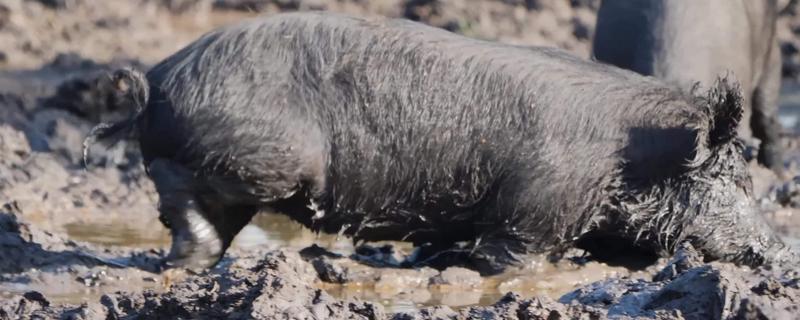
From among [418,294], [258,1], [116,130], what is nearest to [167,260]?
[116,130]

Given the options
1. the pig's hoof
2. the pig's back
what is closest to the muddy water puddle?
the pig's hoof

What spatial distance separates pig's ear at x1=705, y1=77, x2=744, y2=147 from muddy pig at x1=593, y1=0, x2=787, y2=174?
798mm

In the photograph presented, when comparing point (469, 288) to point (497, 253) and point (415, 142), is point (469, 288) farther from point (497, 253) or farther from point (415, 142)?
point (415, 142)

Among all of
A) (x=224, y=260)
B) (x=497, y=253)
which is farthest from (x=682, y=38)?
(x=224, y=260)

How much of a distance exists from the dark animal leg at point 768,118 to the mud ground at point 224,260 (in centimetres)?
46

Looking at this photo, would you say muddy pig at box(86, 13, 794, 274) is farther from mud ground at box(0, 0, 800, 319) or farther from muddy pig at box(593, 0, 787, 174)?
muddy pig at box(593, 0, 787, 174)

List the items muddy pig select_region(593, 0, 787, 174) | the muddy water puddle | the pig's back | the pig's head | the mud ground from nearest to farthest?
1. the mud ground
2. the muddy water puddle
3. the pig's back
4. the pig's head
5. muddy pig select_region(593, 0, 787, 174)

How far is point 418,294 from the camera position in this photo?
21.5ft

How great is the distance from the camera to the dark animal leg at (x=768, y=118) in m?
10.0

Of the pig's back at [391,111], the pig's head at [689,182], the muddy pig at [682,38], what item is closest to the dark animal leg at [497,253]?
the pig's back at [391,111]

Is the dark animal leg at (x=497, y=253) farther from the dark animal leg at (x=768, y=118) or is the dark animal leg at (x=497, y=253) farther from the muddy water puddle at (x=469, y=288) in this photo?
the dark animal leg at (x=768, y=118)

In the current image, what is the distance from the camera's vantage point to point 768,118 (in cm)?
1011

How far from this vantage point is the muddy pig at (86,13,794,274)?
6500mm

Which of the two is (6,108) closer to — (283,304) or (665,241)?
(665,241)
